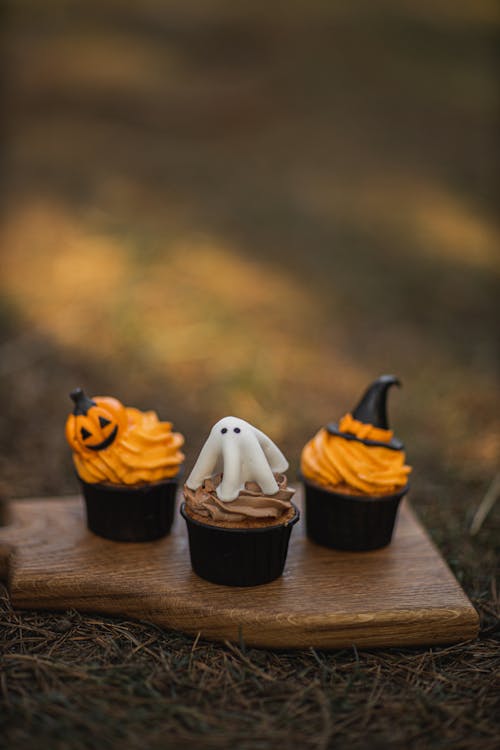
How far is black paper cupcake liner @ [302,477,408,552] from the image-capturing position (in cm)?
252

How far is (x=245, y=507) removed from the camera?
2262mm

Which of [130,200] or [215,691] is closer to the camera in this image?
[215,691]

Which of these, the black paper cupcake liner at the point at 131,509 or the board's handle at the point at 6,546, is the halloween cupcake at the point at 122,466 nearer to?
the black paper cupcake liner at the point at 131,509

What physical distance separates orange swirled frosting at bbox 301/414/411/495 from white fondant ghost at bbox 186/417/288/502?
292mm

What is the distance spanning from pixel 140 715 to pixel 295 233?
5.11 m

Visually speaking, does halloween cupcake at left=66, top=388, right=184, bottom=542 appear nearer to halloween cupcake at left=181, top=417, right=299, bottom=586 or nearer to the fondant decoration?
halloween cupcake at left=181, top=417, right=299, bottom=586

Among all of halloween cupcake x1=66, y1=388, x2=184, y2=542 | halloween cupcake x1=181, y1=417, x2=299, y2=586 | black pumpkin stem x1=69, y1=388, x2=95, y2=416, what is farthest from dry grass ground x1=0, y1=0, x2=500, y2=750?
black pumpkin stem x1=69, y1=388, x2=95, y2=416

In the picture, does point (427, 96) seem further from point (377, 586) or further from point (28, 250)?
point (377, 586)

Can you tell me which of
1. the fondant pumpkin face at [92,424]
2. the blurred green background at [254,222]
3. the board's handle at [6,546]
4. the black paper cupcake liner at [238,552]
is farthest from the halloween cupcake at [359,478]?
the board's handle at [6,546]

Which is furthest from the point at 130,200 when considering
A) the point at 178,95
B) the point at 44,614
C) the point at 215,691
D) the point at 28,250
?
the point at 215,691

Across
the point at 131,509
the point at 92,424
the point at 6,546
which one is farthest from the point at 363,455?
the point at 6,546

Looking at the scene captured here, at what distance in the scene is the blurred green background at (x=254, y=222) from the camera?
13.9ft

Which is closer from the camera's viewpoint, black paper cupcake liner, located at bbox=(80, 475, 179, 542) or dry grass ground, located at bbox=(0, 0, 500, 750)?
dry grass ground, located at bbox=(0, 0, 500, 750)

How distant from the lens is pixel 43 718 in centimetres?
190
